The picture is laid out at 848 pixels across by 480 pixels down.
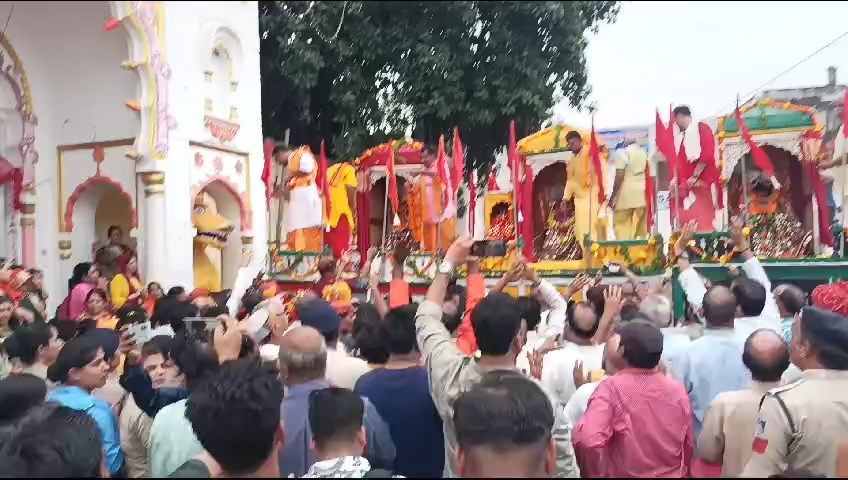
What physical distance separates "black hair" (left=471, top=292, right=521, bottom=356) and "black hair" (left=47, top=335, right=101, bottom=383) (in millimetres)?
1638

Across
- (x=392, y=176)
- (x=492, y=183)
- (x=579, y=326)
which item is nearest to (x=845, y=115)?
(x=392, y=176)

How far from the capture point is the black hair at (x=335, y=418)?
7.22 feet

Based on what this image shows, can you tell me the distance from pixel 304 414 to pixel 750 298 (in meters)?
2.22

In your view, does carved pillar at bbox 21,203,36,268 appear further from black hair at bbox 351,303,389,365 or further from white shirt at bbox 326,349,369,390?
black hair at bbox 351,303,389,365

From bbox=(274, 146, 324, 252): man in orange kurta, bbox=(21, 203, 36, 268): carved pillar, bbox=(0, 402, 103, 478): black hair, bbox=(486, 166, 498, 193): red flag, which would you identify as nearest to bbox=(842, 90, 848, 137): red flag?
bbox=(274, 146, 324, 252): man in orange kurta

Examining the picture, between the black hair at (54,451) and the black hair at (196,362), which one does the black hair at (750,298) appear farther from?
the black hair at (54,451)

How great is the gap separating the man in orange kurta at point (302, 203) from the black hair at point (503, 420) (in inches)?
338

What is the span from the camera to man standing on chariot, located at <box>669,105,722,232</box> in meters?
8.96

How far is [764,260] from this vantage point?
8.31 meters

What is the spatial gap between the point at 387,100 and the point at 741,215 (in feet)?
29.9

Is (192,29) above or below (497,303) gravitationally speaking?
above

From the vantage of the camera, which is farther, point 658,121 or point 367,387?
point 658,121

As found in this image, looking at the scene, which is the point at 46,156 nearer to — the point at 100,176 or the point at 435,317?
the point at 100,176

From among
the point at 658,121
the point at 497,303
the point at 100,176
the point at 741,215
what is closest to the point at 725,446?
the point at 497,303
